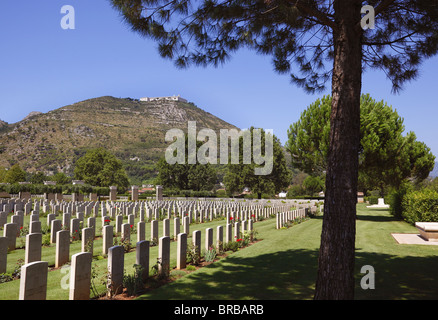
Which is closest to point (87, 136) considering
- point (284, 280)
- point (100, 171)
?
point (100, 171)

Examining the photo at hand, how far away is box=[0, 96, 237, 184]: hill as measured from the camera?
12262 centimetres

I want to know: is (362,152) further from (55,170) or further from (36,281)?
(55,170)

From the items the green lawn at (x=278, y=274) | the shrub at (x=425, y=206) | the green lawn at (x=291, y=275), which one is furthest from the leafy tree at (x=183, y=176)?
the green lawn at (x=291, y=275)

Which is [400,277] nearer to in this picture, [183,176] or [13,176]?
[183,176]

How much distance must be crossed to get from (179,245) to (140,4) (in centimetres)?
530

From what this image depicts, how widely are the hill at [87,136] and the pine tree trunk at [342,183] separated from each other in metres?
117

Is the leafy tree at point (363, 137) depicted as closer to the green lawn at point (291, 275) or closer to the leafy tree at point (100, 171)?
the green lawn at point (291, 275)

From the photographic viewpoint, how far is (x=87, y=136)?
13850 cm

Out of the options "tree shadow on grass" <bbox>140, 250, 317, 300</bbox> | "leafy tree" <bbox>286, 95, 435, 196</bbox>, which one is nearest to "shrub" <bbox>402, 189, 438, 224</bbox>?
"leafy tree" <bbox>286, 95, 435, 196</bbox>

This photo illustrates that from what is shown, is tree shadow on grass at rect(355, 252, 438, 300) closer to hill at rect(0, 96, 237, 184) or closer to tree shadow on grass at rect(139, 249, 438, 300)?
tree shadow on grass at rect(139, 249, 438, 300)

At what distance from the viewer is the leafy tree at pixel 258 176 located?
5562cm

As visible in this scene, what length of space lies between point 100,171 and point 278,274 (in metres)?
71.3

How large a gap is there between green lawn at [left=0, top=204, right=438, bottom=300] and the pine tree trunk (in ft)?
4.62

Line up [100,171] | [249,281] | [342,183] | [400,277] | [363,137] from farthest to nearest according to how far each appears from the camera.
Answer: [100,171] < [363,137] < [400,277] < [249,281] < [342,183]
